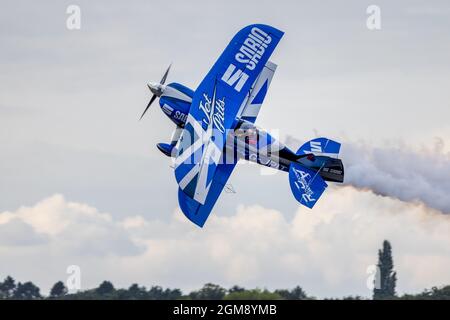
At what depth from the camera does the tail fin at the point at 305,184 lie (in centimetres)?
3491

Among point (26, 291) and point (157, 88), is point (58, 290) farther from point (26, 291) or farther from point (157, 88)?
point (157, 88)

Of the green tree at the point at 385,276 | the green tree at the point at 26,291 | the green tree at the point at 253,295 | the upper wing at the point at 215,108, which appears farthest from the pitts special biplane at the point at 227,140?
the green tree at the point at 26,291

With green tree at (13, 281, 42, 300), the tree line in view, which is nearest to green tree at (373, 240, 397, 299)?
the tree line

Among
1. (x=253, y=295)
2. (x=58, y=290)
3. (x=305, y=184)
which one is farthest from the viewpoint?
(x=58, y=290)

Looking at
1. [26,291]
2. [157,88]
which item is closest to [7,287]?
[26,291]

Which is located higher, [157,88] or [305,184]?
[157,88]

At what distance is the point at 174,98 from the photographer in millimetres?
36812

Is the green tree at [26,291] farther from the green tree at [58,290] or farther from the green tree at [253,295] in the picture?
the green tree at [253,295]

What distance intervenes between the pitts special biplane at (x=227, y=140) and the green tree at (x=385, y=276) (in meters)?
7.91

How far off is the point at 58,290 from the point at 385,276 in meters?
13.3

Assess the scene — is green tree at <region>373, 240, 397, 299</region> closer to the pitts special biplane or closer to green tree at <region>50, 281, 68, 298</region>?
the pitts special biplane

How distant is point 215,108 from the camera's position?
1391 inches
